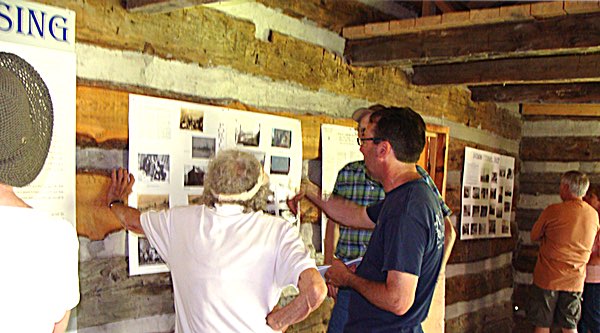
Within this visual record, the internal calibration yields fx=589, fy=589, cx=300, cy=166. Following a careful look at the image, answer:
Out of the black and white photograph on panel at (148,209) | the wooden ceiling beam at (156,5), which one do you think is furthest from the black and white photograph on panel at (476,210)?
the wooden ceiling beam at (156,5)

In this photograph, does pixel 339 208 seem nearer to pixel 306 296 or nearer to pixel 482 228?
pixel 306 296

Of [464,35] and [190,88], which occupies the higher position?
[464,35]

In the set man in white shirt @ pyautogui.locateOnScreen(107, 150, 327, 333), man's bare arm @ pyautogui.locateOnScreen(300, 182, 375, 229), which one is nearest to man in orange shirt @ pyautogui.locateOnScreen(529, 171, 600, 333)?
man's bare arm @ pyautogui.locateOnScreen(300, 182, 375, 229)

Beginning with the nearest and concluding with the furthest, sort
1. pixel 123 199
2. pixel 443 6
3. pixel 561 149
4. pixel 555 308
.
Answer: pixel 123 199 < pixel 443 6 < pixel 555 308 < pixel 561 149

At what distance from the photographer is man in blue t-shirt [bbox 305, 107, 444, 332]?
2180 mm

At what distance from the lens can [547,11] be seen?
293cm

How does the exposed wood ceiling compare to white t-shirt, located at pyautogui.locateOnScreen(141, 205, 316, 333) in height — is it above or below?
above

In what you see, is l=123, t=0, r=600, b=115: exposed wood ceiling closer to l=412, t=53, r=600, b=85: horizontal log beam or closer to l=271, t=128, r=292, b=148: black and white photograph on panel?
l=412, t=53, r=600, b=85: horizontal log beam

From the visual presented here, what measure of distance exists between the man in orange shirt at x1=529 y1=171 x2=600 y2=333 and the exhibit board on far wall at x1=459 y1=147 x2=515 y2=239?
0.56 metres

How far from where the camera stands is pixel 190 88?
2.73 m

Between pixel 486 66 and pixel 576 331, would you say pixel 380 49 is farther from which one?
pixel 576 331

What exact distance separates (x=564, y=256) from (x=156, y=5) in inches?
168

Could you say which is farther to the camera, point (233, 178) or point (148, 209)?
point (148, 209)

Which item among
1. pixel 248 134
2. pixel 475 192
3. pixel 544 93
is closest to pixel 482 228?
pixel 475 192
